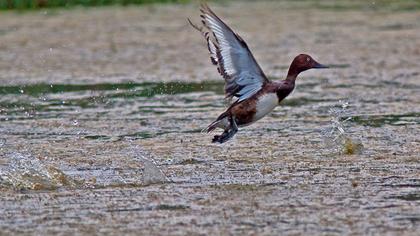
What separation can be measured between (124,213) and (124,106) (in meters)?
4.92

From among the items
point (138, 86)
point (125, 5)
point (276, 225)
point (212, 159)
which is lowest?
point (125, 5)

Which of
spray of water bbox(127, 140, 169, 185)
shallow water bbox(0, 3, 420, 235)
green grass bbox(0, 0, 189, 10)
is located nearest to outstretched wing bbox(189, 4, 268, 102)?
shallow water bbox(0, 3, 420, 235)

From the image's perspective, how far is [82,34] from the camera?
56.6 ft

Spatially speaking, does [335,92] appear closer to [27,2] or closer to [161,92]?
[161,92]

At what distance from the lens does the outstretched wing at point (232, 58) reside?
766cm

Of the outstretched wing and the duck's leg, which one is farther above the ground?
the outstretched wing

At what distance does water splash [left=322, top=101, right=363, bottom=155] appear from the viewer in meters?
8.50

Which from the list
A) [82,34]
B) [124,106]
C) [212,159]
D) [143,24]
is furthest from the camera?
[143,24]

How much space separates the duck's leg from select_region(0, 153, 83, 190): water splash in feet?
3.19

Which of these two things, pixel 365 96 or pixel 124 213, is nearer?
pixel 124 213

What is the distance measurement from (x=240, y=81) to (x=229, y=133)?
0.35m

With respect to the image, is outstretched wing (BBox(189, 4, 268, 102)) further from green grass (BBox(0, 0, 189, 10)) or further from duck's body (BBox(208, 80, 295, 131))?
green grass (BBox(0, 0, 189, 10))

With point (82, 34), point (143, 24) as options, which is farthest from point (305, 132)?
point (143, 24)

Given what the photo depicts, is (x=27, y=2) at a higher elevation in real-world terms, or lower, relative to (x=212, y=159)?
lower
